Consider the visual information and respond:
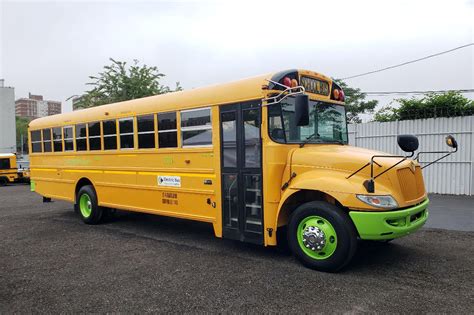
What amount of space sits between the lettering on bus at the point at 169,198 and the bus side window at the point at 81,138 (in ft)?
9.27

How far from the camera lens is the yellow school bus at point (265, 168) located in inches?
189

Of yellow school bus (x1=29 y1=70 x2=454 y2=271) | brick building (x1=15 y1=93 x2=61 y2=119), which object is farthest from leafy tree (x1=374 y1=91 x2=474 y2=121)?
brick building (x1=15 y1=93 x2=61 y2=119)

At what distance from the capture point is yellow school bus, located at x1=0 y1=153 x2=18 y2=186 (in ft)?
71.1

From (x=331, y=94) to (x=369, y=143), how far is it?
7682 millimetres

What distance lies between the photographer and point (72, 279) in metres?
5.00

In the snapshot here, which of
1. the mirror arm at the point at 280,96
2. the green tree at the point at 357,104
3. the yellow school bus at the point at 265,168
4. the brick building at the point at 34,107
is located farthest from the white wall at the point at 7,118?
the brick building at the point at 34,107

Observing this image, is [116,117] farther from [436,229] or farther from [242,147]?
[436,229]

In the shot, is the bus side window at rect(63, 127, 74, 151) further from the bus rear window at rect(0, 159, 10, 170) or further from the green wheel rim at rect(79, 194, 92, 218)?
the bus rear window at rect(0, 159, 10, 170)

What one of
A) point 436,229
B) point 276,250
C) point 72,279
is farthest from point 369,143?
point 72,279

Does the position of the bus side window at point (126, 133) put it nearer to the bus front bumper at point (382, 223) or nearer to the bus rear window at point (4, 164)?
the bus front bumper at point (382, 223)

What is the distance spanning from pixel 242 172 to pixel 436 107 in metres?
9.06

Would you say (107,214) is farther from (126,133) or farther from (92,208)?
(126,133)

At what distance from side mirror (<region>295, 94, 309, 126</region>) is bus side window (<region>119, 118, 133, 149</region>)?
386 cm

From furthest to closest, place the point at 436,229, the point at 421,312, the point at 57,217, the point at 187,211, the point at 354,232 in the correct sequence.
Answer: the point at 57,217, the point at 436,229, the point at 187,211, the point at 354,232, the point at 421,312
